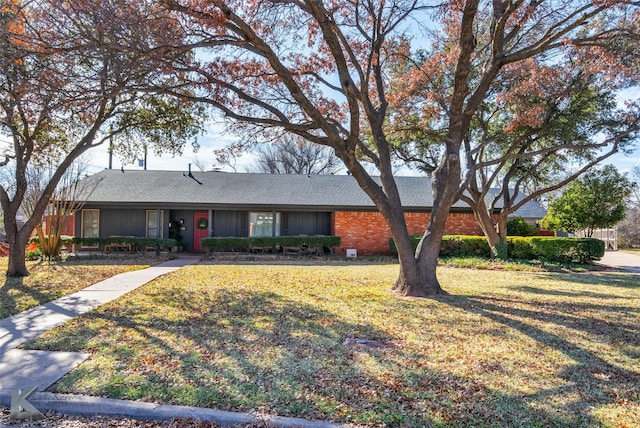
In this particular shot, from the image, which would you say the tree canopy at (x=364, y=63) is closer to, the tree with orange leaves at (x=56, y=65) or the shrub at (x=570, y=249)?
the tree with orange leaves at (x=56, y=65)

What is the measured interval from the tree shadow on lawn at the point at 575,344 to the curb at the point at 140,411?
2.28m

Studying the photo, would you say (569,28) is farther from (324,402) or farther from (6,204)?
(6,204)

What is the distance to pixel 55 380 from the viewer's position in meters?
3.81

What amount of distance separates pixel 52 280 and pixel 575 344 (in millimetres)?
11393

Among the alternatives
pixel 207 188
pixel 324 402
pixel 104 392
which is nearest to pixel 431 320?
pixel 324 402

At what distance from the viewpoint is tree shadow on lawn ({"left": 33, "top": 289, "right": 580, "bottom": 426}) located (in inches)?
129

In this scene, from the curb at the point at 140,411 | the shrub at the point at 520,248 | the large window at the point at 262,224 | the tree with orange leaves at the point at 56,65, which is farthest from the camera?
the large window at the point at 262,224

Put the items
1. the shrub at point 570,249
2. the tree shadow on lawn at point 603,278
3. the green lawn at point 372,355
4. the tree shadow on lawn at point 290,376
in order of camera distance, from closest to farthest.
Result: the tree shadow on lawn at point 290,376
the green lawn at point 372,355
the tree shadow on lawn at point 603,278
the shrub at point 570,249

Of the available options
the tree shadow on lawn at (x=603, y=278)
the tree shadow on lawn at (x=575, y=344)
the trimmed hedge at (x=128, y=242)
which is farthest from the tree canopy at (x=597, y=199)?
the trimmed hedge at (x=128, y=242)

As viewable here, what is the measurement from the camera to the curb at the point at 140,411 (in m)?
3.10

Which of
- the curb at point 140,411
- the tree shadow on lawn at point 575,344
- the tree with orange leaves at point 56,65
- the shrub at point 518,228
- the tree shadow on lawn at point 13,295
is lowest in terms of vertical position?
the tree shadow on lawn at point 575,344

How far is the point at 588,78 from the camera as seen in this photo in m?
12.0

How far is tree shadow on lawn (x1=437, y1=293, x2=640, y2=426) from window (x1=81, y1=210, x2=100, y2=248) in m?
16.5

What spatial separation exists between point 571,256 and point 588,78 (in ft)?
21.6
